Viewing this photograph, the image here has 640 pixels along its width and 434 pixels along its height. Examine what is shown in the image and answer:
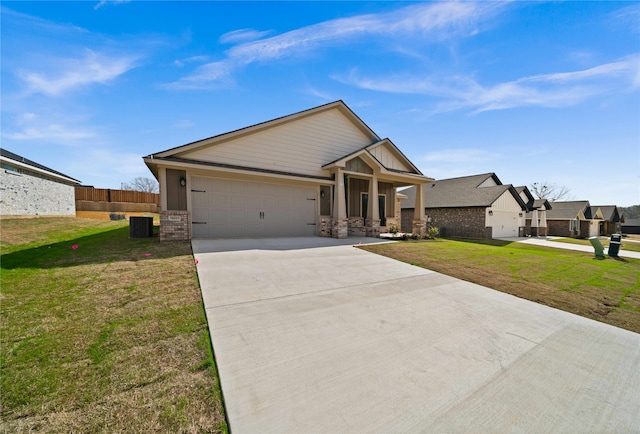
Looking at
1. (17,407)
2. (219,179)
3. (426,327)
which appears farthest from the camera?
(219,179)

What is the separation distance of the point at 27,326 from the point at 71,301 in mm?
771

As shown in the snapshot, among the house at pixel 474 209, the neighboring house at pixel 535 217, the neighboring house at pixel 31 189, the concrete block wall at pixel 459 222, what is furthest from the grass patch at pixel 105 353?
the neighboring house at pixel 535 217

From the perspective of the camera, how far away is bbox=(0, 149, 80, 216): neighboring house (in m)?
13.2

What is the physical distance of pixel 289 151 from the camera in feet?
39.1

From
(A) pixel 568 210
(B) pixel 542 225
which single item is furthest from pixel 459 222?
(A) pixel 568 210

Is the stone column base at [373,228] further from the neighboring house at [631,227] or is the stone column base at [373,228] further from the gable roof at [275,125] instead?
the neighboring house at [631,227]

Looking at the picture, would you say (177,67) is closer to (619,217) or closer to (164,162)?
(164,162)

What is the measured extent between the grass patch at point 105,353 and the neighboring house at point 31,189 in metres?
12.9

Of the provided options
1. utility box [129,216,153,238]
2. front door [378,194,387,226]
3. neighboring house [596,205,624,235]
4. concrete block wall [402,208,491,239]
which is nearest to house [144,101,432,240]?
utility box [129,216,153,238]

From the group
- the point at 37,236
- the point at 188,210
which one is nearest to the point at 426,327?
the point at 188,210

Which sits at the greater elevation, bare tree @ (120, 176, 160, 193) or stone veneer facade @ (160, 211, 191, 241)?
bare tree @ (120, 176, 160, 193)

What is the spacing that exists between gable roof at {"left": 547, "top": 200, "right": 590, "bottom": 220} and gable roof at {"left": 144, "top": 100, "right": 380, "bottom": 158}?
87.4 ft

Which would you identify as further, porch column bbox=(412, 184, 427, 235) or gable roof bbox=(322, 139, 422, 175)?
porch column bbox=(412, 184, 427, 235)

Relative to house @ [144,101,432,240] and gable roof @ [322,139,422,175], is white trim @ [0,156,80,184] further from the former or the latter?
gable roof @ [322,139,422,175]
